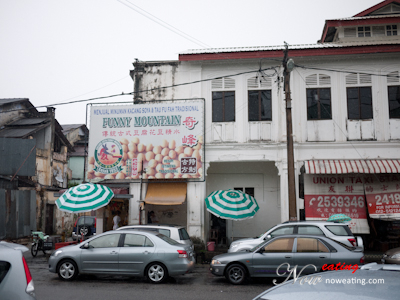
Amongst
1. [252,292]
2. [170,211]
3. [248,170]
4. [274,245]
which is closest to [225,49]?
[248,170]

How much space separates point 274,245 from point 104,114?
11508 mm

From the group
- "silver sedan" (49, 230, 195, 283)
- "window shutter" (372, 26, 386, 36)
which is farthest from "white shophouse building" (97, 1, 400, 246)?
"silver sedan" (49, 230, 195, 283)

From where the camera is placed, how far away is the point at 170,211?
762 inches

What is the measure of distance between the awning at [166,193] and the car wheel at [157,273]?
672cm

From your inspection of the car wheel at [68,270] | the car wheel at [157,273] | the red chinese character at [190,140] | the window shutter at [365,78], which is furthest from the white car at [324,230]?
the window shutter at [365,78]

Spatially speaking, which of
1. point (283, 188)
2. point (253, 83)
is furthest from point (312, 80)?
point (283, 188)

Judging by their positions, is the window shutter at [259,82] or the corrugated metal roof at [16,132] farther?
the corrugated metal roof at [16,132]

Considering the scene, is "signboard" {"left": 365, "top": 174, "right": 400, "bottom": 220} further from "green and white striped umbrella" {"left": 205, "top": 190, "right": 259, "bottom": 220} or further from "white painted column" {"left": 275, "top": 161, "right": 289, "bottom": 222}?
"green and white striped umbrella" {"left": 205, "top": 190, "right": 259, "bottom": 220}

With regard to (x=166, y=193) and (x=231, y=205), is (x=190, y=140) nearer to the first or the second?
(x=166, y=193)

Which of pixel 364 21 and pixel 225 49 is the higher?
pixel 364 21

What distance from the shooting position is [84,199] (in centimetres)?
1463

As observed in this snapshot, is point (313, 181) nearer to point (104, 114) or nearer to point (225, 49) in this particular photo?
point (225, 49)

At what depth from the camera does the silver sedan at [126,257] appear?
1006 centimetres

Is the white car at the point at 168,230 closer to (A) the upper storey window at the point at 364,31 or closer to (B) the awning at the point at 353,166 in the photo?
(B) the awning at the point at 353,166
